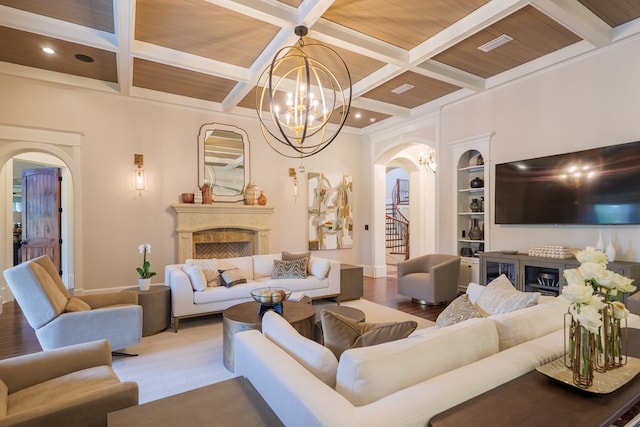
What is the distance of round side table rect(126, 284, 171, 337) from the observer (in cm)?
370

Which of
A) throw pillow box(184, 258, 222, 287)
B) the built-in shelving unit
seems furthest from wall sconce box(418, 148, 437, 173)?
throw pillow box(184, 258, 222, 287)

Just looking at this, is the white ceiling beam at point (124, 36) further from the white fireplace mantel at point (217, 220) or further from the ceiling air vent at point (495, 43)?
the ceiling air vent at point (495, 43)

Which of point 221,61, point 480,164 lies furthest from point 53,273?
point 480,164

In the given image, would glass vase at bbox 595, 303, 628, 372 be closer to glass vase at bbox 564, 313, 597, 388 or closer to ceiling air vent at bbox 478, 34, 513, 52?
glass vase at bbox 564, 313, 597, 388

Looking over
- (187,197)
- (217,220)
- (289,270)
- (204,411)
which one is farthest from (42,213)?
(204,411)

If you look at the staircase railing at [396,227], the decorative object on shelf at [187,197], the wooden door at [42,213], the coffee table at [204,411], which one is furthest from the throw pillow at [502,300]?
the staircase railing at [396,227]

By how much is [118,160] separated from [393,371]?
216 inches

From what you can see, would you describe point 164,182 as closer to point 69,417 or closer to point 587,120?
point 69,417

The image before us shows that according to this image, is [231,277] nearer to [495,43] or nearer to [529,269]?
[529,269]

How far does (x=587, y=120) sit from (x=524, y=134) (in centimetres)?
75

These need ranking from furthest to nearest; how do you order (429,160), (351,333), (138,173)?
(429,160) < (138,173) < (351,333)

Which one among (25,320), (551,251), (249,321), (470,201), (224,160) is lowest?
(25,320)

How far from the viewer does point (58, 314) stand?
110 inches

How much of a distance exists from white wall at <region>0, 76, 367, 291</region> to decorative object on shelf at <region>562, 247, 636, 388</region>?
5.54 meters
